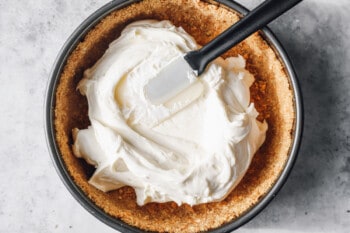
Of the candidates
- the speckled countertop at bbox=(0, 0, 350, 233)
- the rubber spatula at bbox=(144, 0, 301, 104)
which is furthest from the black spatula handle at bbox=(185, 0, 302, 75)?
the speckled countertop at bbox=(0, 0, 350, 233)

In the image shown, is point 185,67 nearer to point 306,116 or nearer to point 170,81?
point 170,81

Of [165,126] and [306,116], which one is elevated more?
[165,126]

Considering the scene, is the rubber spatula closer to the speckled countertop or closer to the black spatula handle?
the black spatula handle

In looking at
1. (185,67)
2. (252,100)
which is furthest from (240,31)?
(252,100)

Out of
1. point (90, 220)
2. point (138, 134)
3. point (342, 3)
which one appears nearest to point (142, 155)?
point (138, 134)

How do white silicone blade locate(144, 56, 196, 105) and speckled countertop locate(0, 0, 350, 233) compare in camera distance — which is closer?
white silicone blade locate(144, 56, 196, 105)

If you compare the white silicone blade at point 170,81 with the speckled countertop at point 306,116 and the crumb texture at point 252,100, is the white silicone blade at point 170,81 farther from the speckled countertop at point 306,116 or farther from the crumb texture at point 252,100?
the speckled countertop at point 306,116

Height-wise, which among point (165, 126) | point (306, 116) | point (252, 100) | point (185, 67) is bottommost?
point (306, 116)
